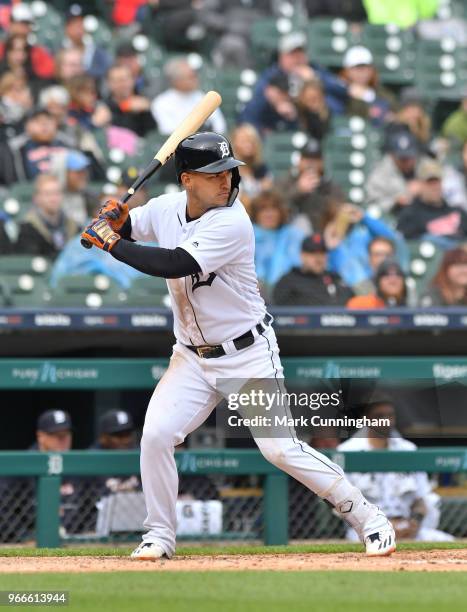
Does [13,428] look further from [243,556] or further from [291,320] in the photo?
[243,556]

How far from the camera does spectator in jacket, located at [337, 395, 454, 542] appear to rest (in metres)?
7.51

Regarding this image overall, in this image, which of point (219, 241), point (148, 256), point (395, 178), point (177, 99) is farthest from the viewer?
point (177, 99)

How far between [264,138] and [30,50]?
196cm

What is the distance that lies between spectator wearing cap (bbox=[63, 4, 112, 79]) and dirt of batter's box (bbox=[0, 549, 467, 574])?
6.04 m

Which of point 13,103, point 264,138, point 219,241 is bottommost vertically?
point 219,241

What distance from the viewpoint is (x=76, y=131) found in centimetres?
1041

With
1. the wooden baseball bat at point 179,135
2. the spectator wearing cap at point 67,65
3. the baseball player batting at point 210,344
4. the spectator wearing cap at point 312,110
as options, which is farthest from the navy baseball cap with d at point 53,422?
the spectator wearing cap at point 312,110

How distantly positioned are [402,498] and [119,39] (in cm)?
547

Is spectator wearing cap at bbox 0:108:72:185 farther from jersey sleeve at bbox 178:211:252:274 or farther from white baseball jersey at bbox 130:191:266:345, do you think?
jersey sleeve at bbox 178:211:252:274

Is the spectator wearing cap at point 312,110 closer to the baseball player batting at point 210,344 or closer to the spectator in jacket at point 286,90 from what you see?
the spectator in jacket at point 286,90

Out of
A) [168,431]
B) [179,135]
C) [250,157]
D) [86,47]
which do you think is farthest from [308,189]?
[168,431]

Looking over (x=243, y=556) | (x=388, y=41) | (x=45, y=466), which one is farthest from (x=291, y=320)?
(x=388, y=41)

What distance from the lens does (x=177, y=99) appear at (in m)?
11.1

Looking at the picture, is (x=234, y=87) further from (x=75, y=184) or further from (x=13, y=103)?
(x=75, y=184)
